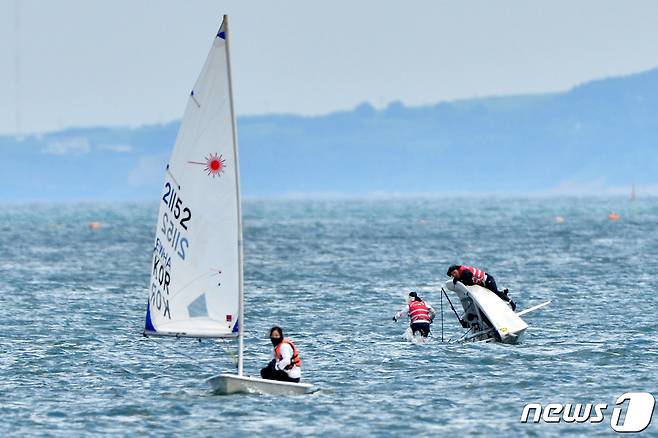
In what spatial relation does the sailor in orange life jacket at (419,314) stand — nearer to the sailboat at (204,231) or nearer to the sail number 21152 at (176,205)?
the sailboat at (204,231)

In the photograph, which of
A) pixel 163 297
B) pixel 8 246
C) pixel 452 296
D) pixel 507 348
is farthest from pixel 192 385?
pixel 8 246

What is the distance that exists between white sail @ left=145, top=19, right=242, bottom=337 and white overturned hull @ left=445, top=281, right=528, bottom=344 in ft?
41.9

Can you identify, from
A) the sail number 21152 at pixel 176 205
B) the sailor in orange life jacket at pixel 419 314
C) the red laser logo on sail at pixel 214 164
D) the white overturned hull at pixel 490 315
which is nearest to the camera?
the red laser logo on sail at pixel 214 164

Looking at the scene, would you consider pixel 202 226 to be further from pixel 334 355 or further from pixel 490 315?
pixel 490 315

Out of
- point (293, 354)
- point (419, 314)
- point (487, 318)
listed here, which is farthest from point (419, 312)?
point (293, 354)

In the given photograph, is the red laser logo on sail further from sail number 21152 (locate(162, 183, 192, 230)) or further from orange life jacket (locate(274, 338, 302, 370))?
orange life jacket (locate(274, 338, 302, 370))

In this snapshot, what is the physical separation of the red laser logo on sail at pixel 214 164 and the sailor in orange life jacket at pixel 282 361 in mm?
3815

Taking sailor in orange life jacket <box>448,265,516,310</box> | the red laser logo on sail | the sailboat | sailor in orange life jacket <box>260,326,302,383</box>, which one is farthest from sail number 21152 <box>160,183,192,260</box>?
sailor in orange life jacket <box>448,265,516,310</box>

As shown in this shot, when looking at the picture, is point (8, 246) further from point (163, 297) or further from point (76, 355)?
point (163, 297)

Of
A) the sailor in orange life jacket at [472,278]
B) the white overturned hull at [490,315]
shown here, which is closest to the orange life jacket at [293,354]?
the white overturned hull at [490,315]

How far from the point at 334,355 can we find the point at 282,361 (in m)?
9.04

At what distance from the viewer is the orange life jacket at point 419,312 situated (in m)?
42.6

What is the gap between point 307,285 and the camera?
69312mm

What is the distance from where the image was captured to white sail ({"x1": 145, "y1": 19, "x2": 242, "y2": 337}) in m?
30.1
